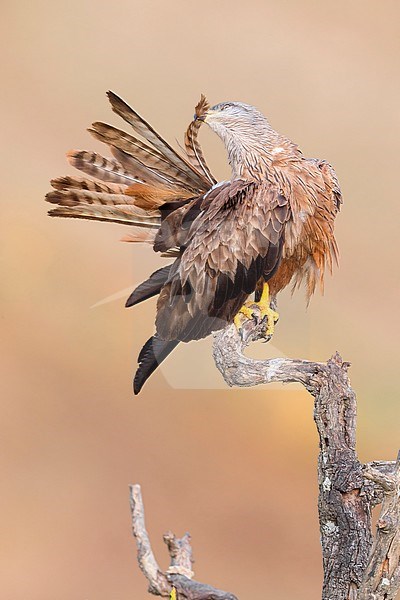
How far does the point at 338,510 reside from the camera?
2.00m

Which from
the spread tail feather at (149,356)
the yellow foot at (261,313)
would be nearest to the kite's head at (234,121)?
the yellow foot at (261,313)

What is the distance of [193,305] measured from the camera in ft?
7.54

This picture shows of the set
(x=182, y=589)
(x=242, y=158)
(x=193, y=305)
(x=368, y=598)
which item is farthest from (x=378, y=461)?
(x=242, y=158)

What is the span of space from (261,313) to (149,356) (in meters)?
0.39

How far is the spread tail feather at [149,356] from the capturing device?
2.40m

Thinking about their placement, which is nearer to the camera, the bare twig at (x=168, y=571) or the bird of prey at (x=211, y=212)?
the bare twig at (x=168, y=571)

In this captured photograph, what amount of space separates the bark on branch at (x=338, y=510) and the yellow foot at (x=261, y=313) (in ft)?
0.68

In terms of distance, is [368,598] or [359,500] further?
[359,500]

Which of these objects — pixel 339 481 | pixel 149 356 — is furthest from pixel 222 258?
pixel 339 481

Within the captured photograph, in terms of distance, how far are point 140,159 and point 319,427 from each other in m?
1.06

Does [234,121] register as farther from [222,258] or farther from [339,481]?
[339,481]

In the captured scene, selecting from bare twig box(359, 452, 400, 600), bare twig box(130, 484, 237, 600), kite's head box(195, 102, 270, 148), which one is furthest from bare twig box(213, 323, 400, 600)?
kite's head box(195, 102, 270, 148)

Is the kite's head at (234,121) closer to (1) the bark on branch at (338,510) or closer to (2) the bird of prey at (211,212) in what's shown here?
(2) the bird of prey at (211,212)

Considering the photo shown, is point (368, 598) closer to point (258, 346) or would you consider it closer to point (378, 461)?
point (378, 461)
